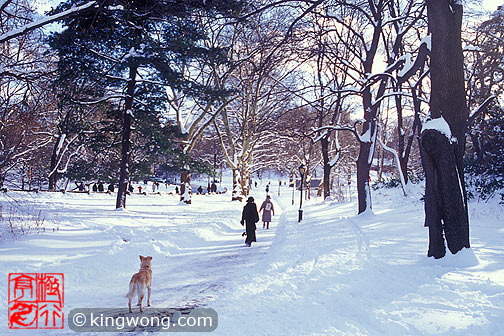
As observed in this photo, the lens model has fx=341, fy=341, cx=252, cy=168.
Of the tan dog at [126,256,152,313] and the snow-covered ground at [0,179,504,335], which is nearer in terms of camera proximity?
the snow-covered ground at [0,179,504,335]

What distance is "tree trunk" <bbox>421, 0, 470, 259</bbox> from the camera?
282 inches

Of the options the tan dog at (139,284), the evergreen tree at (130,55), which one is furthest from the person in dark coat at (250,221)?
the tan dog at (139,284)

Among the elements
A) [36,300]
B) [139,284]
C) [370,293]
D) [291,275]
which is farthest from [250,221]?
[36,300]

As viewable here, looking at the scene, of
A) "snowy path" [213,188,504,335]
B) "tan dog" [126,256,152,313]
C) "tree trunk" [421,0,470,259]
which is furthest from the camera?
"tree trunk" [421,0,470,259]

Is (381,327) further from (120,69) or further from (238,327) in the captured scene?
(120,69)

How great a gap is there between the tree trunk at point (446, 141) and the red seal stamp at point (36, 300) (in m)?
7.25

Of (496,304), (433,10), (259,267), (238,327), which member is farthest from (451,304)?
(433,10)

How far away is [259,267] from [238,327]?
145 inches

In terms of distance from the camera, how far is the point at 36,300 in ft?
18.1

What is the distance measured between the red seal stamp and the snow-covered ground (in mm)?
142

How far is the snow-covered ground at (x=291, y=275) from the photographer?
15.2 feet

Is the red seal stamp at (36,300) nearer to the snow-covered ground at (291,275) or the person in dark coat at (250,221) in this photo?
the snow-covered ground at (291,275)

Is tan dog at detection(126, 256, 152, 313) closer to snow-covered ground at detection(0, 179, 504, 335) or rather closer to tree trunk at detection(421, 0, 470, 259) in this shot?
snow-covered ground at detection(0, 179, 504, 335)

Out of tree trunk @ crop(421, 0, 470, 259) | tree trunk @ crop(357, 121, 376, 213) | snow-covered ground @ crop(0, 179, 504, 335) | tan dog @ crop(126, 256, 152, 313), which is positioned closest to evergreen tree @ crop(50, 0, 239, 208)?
tree trunk @ crop(421, 0, 470, 259)
